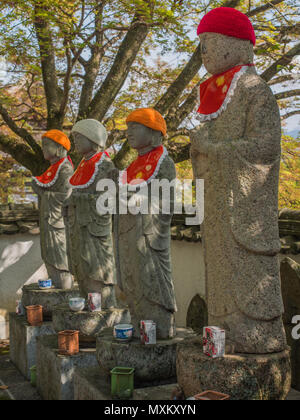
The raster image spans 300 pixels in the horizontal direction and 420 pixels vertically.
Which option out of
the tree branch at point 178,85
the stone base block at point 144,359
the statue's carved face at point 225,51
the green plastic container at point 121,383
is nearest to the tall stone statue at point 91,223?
the stone base block at point 144,359

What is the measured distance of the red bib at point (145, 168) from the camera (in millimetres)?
4355

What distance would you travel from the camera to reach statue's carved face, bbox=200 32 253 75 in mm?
3379

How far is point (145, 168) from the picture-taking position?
4.42m

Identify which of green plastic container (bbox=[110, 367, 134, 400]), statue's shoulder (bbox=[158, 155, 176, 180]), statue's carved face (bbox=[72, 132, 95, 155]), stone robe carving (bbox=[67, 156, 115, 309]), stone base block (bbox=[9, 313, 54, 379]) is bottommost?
stone base block (bbox=[9, 313, 54, 379])

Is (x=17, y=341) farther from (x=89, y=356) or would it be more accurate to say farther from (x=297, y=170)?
(x=297, y=170)

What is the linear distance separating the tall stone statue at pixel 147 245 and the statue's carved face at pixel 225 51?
3.62 ft

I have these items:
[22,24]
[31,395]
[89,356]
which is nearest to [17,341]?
[31,395]

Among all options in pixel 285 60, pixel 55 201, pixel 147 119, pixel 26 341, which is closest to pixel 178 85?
pixel 285 60

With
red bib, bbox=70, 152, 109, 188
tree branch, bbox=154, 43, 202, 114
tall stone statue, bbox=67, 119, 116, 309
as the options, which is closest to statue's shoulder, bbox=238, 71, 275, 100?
→ tall stone statue, bbox=67, 119, 116, 309

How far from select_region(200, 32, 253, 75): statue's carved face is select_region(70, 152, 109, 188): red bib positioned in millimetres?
2329

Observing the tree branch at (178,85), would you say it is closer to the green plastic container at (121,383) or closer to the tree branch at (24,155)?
the tree branch at (24,155)

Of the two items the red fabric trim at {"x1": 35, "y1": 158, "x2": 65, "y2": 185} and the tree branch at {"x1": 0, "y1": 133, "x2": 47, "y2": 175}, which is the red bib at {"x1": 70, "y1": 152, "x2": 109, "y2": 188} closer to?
the red fabric trim at {"x1": 35, "y1": 158, "x2": 65, "y2": 185}

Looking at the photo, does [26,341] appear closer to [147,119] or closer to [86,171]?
[86,171]
